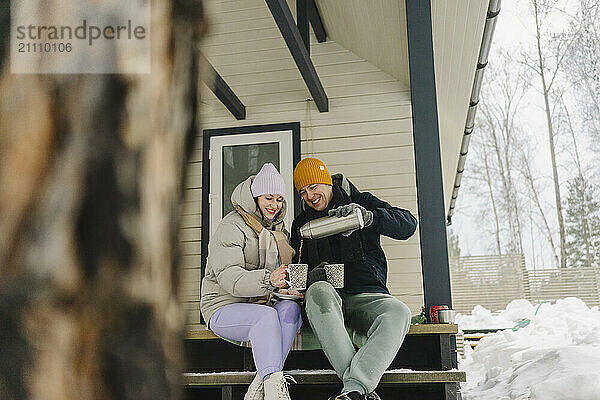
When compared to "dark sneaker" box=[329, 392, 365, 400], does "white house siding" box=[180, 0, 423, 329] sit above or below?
above

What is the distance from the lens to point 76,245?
0.34 metres

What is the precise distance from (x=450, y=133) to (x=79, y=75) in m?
7.14

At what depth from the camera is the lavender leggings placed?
2.44m

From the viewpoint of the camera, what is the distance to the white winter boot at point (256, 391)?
2377mm

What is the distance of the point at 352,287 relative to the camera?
2975 millimetres

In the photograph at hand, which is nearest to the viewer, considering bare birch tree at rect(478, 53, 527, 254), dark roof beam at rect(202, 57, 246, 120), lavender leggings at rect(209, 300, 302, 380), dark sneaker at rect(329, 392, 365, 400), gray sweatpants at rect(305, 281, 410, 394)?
dark sneaker at rect(329, 392, 365, 400)

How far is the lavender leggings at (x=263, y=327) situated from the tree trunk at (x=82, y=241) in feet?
6.99

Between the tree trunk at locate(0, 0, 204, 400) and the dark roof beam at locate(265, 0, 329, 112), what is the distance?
3.15m

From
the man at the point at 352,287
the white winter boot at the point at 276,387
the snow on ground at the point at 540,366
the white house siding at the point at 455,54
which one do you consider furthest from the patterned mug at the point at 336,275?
the white house siding at the point at 455,54

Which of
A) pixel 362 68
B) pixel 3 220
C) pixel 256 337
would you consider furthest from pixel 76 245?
pixel 362 68

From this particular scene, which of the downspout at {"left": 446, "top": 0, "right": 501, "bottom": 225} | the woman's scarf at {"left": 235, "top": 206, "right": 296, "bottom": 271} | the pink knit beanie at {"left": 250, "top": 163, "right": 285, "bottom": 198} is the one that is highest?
the downspout at {"left": 446, "top": 0, "right": 501, "bottom": 225}

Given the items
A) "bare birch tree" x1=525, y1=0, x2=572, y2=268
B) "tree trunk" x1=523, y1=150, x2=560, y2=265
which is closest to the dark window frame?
"bare birch tree" x1=525, y1=0, x2=572, y2=268

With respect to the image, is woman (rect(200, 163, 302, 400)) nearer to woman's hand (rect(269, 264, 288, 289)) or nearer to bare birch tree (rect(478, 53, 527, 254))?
woman's hand (rect(269, 264, 288, 289))

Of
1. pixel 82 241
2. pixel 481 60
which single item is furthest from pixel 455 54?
pixel 82 241
